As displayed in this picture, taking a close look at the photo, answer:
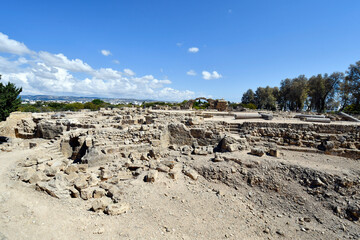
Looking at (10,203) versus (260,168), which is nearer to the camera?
(10,203)

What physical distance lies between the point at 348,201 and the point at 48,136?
1786cm

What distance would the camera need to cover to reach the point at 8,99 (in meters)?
16.1

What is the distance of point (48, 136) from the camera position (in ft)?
44.3

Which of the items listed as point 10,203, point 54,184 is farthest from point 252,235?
point 10,203

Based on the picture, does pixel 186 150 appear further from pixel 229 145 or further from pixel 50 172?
pixel 50 172

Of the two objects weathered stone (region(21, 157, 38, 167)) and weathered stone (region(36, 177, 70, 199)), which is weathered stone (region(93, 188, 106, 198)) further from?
weathered stone (region(21, 157, 38, 167))

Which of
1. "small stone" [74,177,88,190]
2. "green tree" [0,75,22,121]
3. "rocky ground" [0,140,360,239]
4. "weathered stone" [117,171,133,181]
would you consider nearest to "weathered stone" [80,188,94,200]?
"rocky ground" [0,140,360,239]

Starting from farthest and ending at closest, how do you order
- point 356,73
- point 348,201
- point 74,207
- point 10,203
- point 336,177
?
point 356,73 → point 336,177 → point 348,201 → point 74,207 → point 10,203

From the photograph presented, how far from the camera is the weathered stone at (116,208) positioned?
5.02 m

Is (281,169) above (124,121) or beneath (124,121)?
beneath

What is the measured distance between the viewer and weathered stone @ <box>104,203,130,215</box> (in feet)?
16.5

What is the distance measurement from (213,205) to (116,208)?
3161mm

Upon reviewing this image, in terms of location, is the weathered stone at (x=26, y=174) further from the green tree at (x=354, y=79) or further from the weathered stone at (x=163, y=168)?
the green tree at (x=354, y=79)

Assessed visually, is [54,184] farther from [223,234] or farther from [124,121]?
[124,121]
